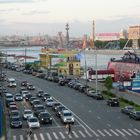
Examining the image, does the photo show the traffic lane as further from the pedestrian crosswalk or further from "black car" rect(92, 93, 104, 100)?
the pedestrian crosswalk

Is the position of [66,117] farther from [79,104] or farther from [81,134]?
[79,104]

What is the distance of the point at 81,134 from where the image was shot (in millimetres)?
26578

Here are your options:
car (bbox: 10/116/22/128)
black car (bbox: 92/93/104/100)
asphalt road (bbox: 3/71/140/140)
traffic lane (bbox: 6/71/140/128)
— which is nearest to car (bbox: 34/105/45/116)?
asphalt road (bbox: 3/71/140/140)

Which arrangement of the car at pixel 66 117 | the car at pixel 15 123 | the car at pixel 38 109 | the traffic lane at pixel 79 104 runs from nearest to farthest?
the car at pixel 15 123, the car at pixel 66 117, the traffic lane at pixel 79 104, the car at pixel 38 109

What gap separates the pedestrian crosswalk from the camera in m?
25.7

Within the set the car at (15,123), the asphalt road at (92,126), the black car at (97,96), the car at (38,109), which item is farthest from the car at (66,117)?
the black car at (97,96)

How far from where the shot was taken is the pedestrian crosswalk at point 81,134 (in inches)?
1012

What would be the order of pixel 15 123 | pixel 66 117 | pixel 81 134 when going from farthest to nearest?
pixel 66 117, pixel 15 123, pixel 81 134

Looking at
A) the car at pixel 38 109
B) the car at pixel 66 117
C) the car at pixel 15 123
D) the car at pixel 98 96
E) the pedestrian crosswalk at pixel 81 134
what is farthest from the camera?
the car at pixel 98 96

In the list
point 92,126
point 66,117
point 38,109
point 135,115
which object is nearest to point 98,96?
point 38,109

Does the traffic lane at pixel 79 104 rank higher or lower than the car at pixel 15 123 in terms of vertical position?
lower

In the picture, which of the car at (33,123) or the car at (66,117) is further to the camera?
the car at (66,117)

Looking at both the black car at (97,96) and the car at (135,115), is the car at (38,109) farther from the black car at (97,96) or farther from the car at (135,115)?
the black car at (97,96)

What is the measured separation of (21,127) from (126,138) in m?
7.22
